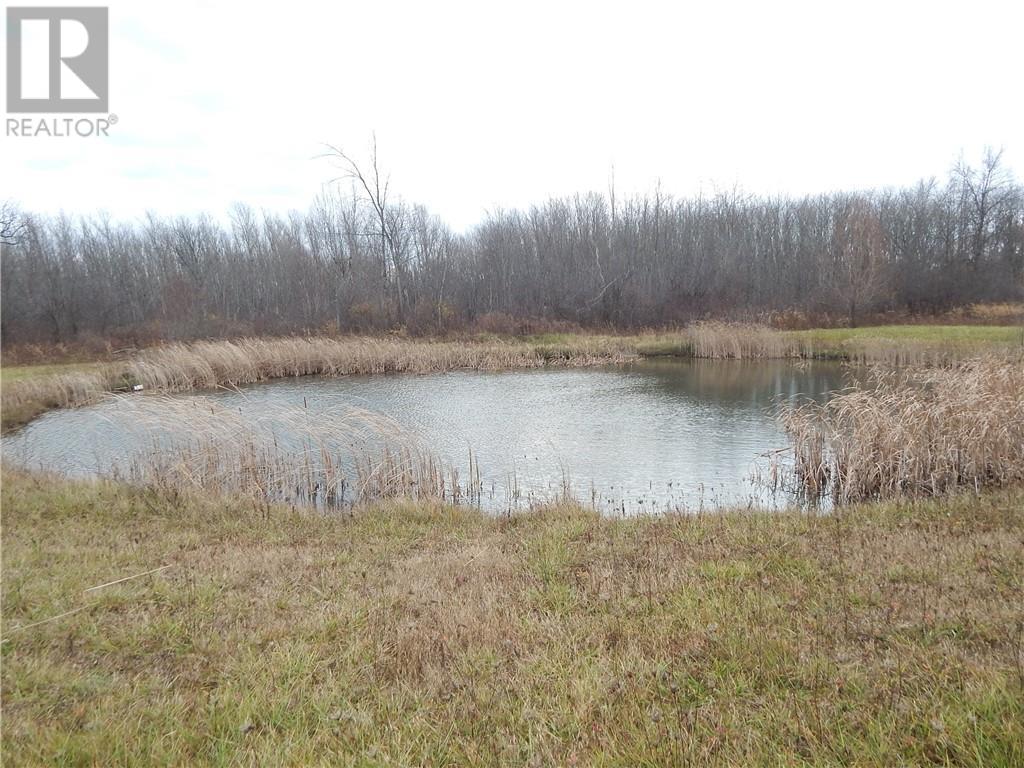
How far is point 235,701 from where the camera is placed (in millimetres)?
2768

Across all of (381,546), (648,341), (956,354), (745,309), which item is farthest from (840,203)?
(381,546)

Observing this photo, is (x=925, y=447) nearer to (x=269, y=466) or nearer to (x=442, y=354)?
(x=269, y=466)

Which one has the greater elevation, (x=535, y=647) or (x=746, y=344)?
(x=746, y=344)

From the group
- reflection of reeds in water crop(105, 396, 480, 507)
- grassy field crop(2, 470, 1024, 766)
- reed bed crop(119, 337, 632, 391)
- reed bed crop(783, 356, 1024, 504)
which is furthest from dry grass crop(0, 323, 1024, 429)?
grassy field crop(2, 470, 1024, 766)

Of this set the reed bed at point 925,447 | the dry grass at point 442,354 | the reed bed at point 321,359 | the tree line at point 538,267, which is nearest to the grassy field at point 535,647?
the reed bed at point 925,447

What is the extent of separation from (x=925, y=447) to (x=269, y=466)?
863cm

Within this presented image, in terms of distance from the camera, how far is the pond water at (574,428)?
820 cm

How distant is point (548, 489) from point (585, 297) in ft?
89.4

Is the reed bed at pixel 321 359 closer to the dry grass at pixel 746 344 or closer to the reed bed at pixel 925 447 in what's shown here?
the dry grass at pixel 746 344

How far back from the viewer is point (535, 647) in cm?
319

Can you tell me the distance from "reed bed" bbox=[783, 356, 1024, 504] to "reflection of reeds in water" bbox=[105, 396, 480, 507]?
15.6ft

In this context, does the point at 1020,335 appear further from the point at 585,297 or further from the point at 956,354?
the point at 585,297

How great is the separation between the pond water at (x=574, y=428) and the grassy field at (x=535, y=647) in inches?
94.9

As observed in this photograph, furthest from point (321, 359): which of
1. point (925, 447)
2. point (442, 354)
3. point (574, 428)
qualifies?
point (925, 447)
